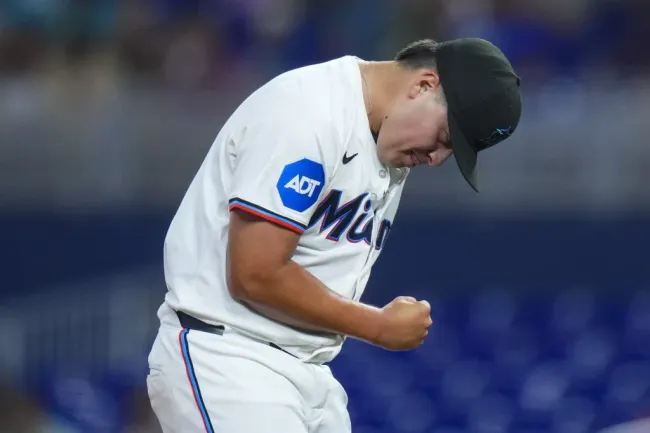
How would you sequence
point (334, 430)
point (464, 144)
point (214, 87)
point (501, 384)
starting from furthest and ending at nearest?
point (214, 87), point (501, 384), point (334, 430), point (464, 144)

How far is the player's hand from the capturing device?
2.49m

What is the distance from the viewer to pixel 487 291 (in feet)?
17.4

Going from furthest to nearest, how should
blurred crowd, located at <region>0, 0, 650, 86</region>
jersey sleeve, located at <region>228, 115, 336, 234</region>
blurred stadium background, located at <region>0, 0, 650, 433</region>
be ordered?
blurred crowd, located at <region>0, 0, 650, 86</region>
blurred stadium background, located at <region>0, 0, 650, 433</region>
jersey sleeve, located at <region>228, 115, 336, 234</region>

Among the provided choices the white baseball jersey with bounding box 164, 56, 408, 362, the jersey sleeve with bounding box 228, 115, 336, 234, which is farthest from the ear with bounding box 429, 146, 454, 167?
the jersey sleeve with bounding box 228, 115, 336, 234

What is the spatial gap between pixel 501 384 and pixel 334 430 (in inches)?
103

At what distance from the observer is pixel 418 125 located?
2463mm

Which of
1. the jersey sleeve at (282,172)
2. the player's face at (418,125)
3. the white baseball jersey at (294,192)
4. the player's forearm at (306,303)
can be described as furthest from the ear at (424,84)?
the player's forearm at (306,303)

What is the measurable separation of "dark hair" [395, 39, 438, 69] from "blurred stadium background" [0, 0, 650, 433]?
2.77m

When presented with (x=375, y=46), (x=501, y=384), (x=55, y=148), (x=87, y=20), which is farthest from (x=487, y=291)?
(x=87, y=20)

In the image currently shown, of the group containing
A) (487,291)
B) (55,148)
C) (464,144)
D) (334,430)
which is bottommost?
(487,291)

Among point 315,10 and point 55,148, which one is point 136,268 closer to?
point 55,148

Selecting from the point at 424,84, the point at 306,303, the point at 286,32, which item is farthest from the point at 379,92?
→ the point at 286,32

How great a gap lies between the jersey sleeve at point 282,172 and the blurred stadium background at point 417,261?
287 cm

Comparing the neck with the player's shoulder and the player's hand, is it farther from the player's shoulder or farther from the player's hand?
the player's hand
